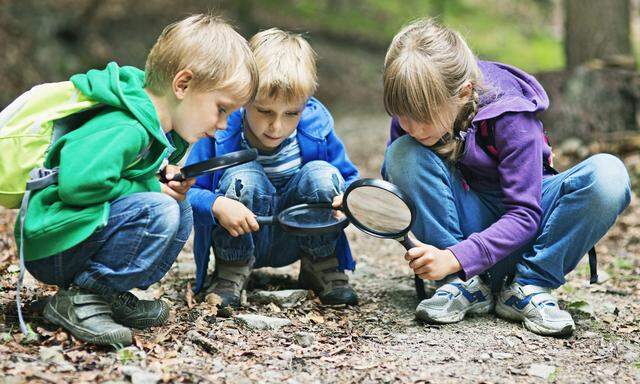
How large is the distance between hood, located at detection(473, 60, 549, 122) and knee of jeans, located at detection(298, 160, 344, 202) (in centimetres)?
70

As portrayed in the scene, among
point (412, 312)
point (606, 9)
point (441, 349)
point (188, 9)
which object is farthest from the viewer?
point (188, 9)

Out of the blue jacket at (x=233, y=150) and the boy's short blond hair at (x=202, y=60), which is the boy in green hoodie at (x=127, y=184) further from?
the blue jacket at (x=233, y=150)

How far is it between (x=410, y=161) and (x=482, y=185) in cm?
40

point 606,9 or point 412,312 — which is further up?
point 606,9

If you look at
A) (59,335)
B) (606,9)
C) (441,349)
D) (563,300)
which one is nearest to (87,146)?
(59,335)

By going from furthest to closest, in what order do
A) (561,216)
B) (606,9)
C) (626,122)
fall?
(606,9) → (626,122) → (561,216)

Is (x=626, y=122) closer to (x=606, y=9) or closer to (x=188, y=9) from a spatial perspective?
(x=606, y=9)

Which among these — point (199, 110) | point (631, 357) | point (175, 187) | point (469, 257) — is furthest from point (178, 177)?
point (631, 357)

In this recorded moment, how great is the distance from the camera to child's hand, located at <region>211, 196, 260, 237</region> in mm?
3092

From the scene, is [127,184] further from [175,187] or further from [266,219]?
[266,219]

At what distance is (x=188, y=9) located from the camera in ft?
41.8

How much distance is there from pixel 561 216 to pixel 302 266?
1.30 metres

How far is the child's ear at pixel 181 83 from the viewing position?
2.74 meters

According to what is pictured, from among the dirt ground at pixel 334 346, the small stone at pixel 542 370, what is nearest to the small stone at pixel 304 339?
the dirt ground at pixel 334 346
